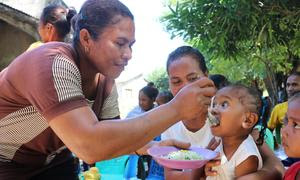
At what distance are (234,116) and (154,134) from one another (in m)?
0.73

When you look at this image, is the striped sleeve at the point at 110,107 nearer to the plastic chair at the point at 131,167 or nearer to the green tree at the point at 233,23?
the plastic chair at the point at 131,167

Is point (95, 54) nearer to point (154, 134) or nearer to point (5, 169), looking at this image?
point (154, 134)

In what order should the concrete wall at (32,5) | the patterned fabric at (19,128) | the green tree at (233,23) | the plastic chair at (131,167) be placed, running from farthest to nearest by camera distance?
the green tree at (233,23)
the concrete wall at (32,5)
the plastic chair at (131,167)
the patterned fabric at (19,128)

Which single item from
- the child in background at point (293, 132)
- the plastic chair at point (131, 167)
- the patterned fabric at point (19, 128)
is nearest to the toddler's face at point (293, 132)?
the child in background at point (293, 132)

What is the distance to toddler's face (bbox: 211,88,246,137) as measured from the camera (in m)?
1.94

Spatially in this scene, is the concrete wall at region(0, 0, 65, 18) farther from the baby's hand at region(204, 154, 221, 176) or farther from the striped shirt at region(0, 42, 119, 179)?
the baby's hand at region(204, 154, 221, 176)

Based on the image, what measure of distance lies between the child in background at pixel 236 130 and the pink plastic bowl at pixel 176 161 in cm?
9

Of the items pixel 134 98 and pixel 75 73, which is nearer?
pixel 75 73

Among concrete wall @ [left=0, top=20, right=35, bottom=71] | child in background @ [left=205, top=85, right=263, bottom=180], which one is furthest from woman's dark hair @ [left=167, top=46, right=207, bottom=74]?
concrete wall @ [left=0, top=20, right=35, bottom=71]

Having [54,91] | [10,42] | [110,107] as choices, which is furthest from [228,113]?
[10,42]

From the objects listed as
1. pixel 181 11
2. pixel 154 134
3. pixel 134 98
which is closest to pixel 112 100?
pixel 154 134

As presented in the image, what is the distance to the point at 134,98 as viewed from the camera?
3741 cm

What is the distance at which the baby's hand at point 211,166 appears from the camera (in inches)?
69.6

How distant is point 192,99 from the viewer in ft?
4.68
